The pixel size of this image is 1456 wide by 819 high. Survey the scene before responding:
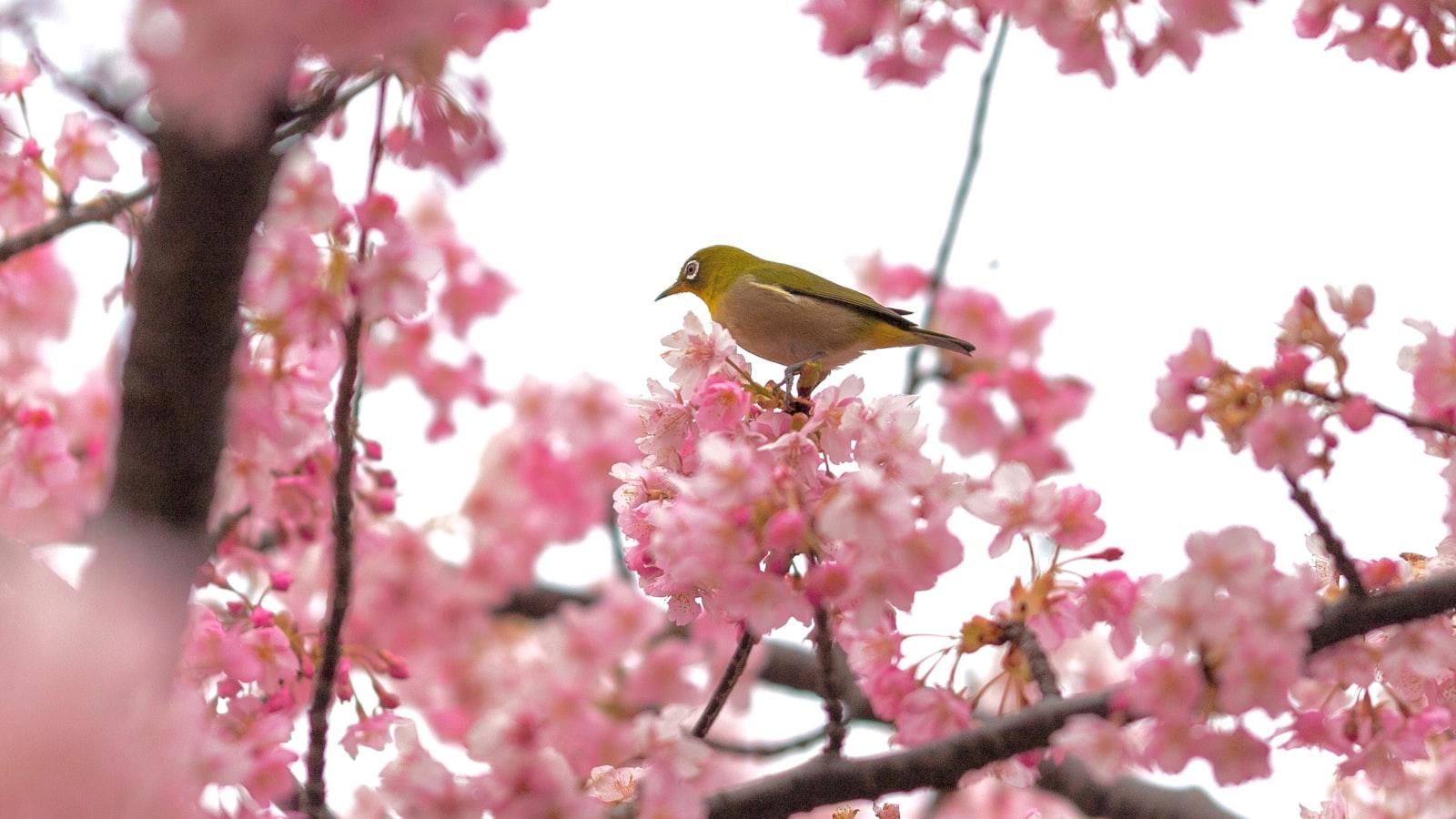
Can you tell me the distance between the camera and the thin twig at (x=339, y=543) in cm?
224

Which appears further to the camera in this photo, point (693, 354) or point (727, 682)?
point (693, 354)

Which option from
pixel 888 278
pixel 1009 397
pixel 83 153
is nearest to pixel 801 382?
pixel 83 153

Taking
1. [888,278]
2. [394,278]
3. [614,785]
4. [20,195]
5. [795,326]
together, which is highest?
[888,278]

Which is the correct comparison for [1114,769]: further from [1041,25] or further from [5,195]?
[5,195]

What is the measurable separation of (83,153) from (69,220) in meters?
1.08

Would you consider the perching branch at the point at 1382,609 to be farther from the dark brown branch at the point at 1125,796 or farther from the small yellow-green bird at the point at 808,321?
the small yellow-green bird at the point at 808,321

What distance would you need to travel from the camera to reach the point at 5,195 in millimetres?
4309

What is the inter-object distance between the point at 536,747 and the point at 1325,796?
3329 mm

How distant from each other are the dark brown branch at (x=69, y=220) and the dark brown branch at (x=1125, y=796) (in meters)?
2.97

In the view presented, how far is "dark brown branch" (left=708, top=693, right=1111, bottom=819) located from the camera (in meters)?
2.62

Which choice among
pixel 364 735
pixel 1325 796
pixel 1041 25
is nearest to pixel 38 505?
pixel 364 735

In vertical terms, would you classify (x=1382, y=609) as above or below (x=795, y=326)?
below

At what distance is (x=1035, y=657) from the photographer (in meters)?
2.77

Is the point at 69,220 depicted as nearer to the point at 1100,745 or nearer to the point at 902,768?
the point at 902,768
